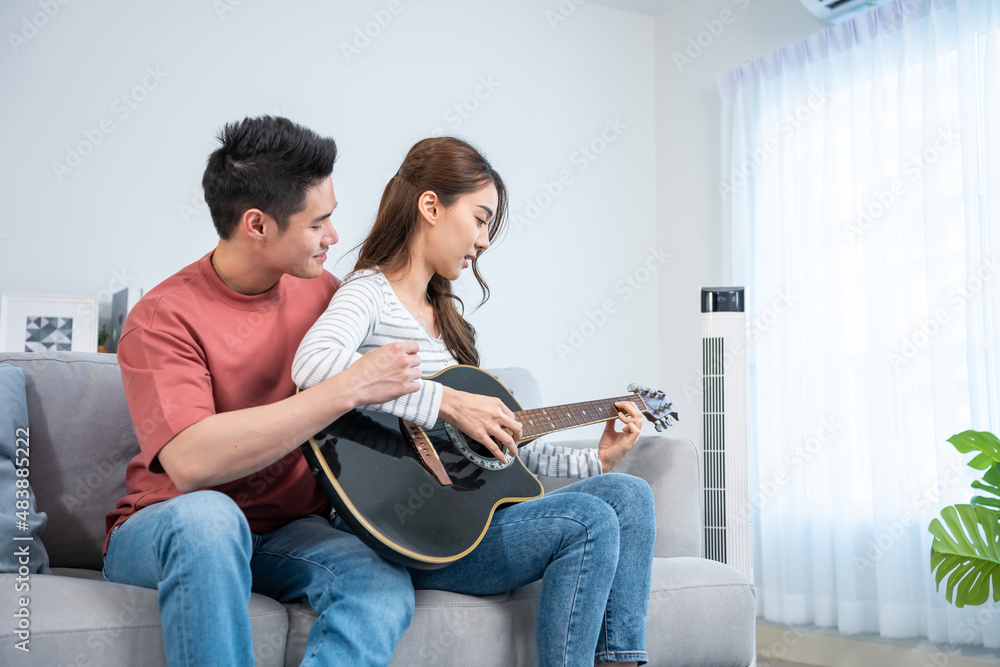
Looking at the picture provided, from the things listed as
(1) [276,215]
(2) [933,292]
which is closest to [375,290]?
(1) [276,215]

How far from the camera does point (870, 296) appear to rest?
104 inches

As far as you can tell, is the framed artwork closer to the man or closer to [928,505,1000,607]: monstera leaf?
the man

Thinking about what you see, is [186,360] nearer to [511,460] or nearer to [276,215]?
[276,215]

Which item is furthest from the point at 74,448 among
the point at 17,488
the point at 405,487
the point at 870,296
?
the point at 870,296

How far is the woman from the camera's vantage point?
1.26 metres

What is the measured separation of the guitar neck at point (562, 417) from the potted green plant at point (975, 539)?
38.8 inches

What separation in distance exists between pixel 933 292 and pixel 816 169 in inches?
24.9

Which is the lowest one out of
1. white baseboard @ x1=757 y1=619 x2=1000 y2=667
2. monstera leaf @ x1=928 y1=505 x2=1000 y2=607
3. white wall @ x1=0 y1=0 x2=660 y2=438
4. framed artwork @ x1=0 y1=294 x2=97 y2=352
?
white baseboard @ x1=757 y1=619 x2=1000 y2=667

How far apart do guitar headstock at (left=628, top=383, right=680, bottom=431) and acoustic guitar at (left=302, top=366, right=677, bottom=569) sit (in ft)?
0.98

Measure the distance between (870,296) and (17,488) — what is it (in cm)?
240

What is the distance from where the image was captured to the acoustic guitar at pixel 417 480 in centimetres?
117

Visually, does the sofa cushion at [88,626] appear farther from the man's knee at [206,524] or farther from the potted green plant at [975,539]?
the potted green plant at [975,539]

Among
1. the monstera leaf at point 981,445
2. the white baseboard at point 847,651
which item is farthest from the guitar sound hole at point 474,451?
the white baseboard at point 847,651

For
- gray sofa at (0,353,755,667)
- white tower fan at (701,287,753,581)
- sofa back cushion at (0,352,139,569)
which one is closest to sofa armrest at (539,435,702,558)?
gray sofa at (0,353,755,667)
